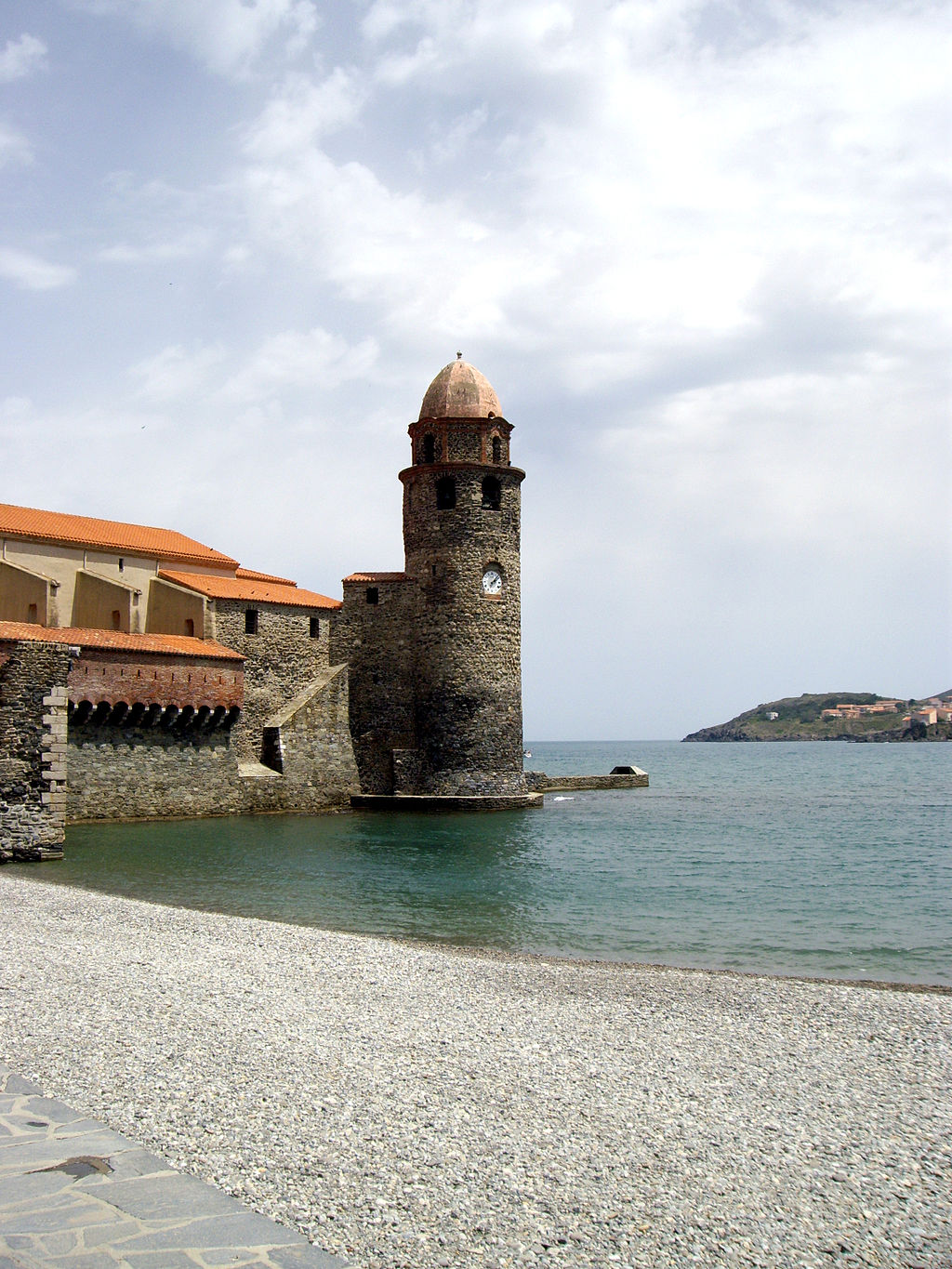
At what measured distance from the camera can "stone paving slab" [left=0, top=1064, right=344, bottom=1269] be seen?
3.44 metres

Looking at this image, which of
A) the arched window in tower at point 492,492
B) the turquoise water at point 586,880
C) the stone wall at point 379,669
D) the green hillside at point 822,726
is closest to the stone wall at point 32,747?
the turquoise water at point 586,880

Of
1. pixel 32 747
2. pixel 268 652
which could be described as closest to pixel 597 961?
pixel 32 747

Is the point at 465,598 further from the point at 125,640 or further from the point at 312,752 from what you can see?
the point at 125,640

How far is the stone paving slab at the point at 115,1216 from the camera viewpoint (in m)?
3.44

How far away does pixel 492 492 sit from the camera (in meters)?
31.2

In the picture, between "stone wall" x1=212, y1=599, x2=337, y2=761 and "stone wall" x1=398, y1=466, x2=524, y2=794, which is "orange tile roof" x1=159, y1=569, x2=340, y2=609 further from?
"stone wall" x1=398, y1=466, x2=524, y2=794

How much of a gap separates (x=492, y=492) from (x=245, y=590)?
811 centimetres

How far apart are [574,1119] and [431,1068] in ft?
3.76

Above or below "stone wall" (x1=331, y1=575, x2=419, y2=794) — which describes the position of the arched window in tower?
above

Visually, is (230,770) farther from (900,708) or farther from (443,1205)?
(900,708)

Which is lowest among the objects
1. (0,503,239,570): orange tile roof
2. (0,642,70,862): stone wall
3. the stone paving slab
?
the stone paving slab

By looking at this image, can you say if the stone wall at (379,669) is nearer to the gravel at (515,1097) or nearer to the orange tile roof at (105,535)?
the orange tile roof at (105,535)

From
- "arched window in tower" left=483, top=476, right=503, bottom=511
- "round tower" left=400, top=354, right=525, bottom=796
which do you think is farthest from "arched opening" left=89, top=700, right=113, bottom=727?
"arched window in tower" left=483, top=476, right=503, bottom=511

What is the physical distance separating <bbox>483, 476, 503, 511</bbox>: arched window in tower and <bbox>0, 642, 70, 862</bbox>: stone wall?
16425 mm
